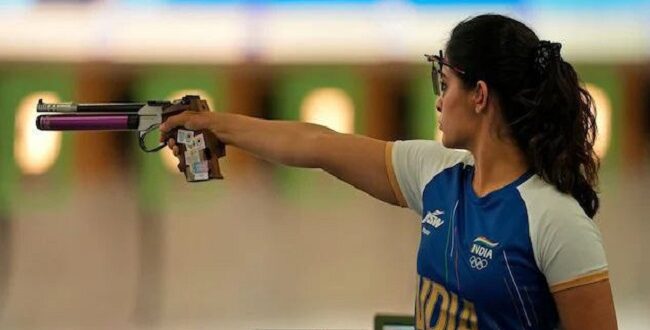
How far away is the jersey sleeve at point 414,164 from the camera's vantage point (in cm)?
99

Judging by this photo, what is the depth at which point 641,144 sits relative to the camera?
1.66m

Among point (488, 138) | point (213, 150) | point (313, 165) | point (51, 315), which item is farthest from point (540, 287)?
point (51, 315)

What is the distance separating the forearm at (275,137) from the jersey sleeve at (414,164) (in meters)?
0.13

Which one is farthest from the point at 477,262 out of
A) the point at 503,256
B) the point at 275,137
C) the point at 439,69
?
the point at 275,137

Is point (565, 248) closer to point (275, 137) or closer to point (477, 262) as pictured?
point (477, 262)

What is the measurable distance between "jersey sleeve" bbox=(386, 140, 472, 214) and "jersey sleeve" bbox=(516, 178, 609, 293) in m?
0.20

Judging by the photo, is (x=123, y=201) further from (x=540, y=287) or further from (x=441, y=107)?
(x=540, y=287)

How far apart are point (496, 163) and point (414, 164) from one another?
0.52 feet

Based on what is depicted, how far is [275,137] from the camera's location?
1145 millimetres

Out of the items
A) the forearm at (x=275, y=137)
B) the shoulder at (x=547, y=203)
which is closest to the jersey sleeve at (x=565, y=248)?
the shoulder at (x=547, y=203)

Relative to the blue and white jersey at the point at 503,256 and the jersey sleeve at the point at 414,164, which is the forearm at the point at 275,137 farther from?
the blue and white jersey at the point at 503,256

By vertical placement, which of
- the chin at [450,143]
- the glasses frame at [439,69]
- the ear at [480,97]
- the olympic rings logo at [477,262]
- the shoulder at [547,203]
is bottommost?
the olympic rings logo at [477,262]

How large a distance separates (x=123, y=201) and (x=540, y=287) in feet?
3.61

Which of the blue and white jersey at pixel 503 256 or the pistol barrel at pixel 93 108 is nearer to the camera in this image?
the blue and white jersey at pixel 503 256
